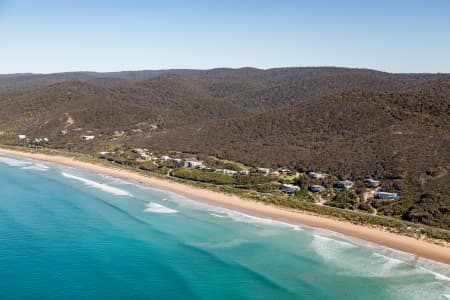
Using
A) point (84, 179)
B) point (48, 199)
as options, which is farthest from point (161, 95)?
point (48, 199)

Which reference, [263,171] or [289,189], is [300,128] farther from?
[289,189]

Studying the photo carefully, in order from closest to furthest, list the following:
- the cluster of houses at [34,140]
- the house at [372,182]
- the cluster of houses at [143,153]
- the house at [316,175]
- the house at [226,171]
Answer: the house at [372,182] < the house at [316,175] < the house at [226,171] < the cluster of houses at [143,153] < the cluster of houses at [34,140]

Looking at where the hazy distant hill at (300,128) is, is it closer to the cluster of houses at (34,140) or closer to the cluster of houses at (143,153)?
the cluster of houses at (34,140)

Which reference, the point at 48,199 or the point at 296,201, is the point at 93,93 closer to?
the point at 48,199

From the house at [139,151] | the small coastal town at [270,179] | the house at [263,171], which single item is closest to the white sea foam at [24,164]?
the small coastal town at [270,179]

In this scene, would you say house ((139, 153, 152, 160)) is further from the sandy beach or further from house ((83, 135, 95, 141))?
house ((83, 135, 95, 141))

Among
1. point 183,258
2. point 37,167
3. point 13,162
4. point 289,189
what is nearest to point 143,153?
point 37,167
